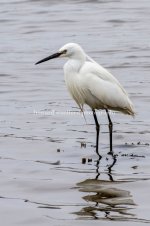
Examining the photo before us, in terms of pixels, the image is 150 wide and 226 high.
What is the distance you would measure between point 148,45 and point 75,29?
3727 millimetres

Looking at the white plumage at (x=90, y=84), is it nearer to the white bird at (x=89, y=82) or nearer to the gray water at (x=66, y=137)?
the white bird at (x=89, y=82)

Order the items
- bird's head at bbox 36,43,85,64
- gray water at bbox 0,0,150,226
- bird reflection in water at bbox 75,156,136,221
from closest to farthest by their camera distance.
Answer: bird reflection in water at bbox 75,156,136,221
gray water at bbox 0,0,150,226
bird's head at bbox 36,43,85,64

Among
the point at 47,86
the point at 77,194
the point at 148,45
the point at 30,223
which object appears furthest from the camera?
the point at 148,45

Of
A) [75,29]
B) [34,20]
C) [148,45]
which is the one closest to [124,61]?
[148,45]

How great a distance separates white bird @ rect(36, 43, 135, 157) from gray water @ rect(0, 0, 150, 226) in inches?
23.5

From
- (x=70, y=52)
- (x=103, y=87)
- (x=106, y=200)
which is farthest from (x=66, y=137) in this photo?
(x=106, y=200)

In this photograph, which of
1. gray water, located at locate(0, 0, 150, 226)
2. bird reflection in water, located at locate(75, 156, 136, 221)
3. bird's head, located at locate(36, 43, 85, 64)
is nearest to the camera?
bird reflection in water, located at locate(75, 156, 136, 221)

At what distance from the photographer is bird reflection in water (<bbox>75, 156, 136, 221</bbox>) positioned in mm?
8109

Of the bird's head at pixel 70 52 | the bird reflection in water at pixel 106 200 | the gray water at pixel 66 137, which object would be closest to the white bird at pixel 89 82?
the bird's head at pixel 70 52

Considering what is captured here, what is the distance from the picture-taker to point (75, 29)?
80.0 ft

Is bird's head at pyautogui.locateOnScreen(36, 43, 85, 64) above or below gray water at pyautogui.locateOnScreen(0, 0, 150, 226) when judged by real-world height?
above

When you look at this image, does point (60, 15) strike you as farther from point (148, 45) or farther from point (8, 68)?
point (8, 68)

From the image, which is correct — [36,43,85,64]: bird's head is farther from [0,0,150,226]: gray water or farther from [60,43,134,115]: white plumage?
[0,0,150,226]: gray water

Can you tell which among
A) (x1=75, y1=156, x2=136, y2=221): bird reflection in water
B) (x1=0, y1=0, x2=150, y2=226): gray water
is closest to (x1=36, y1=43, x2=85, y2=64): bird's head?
(x1=0, y1=0, x2=150, y2=226): gray water
